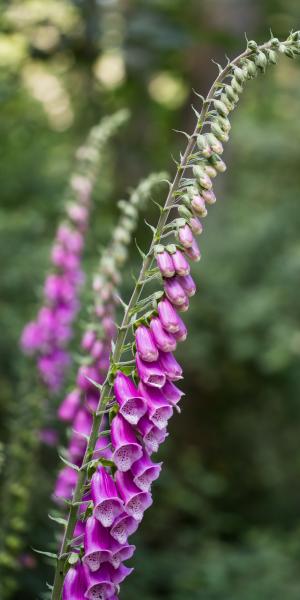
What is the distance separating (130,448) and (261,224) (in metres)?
5.19

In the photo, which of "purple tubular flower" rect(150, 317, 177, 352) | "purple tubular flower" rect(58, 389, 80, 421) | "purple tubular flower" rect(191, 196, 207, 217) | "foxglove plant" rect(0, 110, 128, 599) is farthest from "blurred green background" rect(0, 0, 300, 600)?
"purple tubular flower" rect(191, 196, 207, 217)

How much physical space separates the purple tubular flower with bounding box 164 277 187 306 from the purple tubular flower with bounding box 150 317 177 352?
63 millimetres

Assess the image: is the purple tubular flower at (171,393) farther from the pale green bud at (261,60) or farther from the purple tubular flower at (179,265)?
the pale green bud at (261,60)

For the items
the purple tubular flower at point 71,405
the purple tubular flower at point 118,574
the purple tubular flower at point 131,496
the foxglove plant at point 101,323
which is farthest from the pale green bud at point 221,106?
the purple tubular flower at point 71,405

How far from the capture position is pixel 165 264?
161 centimetres

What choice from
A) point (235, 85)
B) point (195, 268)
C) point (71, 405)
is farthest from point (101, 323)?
point (195, 268)

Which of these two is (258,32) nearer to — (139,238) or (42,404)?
(139,238)

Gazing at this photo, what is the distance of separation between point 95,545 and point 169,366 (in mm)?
401

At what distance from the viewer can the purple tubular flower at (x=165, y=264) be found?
1.61 metres

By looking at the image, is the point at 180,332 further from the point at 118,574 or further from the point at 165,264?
the point at 118,574

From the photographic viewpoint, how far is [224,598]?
4.37 metres

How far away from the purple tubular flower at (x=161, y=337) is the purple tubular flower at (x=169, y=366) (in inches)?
1.0

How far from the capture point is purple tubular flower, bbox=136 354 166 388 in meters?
1.64

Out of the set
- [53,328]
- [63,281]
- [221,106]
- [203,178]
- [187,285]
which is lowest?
[187,285]
